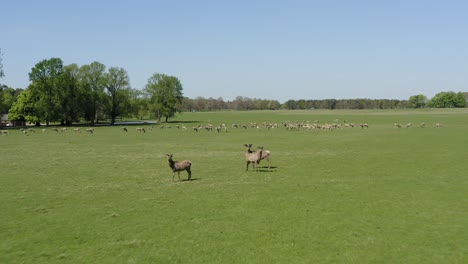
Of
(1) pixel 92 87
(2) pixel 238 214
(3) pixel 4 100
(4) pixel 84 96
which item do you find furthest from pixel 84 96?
(2) pixel 238 214

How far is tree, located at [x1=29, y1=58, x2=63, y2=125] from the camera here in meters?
89.2

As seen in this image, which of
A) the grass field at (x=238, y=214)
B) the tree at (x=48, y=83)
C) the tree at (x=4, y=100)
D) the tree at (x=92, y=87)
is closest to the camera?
the grass field at (x=238, y=214)

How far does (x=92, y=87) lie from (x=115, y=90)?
631cm

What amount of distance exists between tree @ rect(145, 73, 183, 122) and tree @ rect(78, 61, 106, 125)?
15.8m

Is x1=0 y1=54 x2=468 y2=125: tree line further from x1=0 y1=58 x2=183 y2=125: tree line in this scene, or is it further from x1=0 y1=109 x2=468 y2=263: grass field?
x1=0 y1=109 x2=468 y2=263: grass field

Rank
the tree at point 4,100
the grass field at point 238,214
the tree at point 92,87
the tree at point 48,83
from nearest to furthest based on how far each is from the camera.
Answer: the grass field at point 238,214 → the tree at point 48,83 → the tree at point 4,100 → the tree at point 92,87

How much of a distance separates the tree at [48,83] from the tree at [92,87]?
6682mm

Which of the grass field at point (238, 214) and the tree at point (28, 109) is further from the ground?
the tree at point (28, 109)

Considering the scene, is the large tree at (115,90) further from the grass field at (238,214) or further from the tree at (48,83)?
the grass field at (238,214)

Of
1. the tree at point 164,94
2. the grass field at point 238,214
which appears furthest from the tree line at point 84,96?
the grass field at point 238,214

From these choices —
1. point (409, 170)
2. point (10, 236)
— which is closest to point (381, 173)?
point (409, 170)

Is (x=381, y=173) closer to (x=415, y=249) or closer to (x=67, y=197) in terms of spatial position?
(x=415, y=249)

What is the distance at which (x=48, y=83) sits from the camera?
91750 millimetres

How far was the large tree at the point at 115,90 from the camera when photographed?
105 metres
